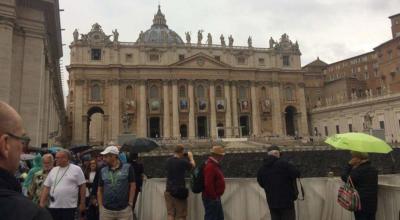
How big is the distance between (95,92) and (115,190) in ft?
169

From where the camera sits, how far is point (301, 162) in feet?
109

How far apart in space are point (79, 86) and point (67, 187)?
51.0 metres

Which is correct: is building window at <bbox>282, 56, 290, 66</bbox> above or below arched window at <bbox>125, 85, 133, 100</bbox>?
above

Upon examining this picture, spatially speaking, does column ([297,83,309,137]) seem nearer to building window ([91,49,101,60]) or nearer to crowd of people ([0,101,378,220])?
building window ([91,49,101,60])

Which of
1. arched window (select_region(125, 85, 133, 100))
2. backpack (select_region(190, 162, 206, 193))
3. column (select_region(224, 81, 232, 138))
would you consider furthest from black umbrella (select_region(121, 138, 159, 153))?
column (select_region(224, 81, 232, 138))

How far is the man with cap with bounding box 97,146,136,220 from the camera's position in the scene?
6.34 meters

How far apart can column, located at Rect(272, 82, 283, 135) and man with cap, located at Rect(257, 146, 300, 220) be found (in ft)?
179

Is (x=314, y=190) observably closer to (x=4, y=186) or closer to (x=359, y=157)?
(x=359, y=157)

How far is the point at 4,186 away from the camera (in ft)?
6.33

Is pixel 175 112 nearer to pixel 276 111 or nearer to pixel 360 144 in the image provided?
pixel 276 111

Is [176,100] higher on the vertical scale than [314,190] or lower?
higher

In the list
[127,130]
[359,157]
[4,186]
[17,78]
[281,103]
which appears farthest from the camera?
[281,103]

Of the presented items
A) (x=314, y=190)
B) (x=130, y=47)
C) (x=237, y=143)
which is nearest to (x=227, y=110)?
(x=237, y=143)

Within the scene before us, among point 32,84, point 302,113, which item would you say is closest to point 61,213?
point 32,84
